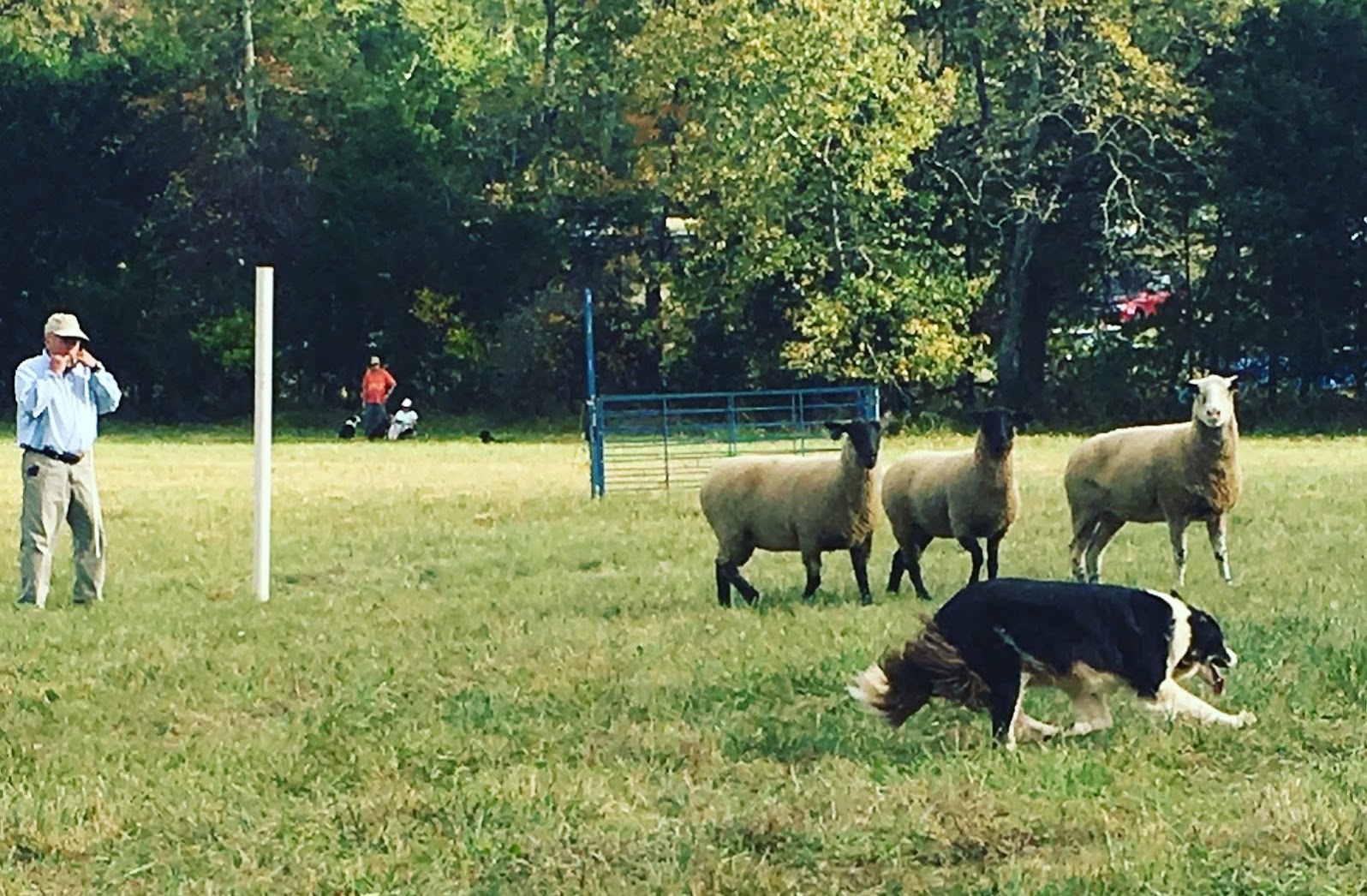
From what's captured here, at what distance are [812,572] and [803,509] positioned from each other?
0.41m

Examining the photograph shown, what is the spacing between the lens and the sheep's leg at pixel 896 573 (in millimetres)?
13562

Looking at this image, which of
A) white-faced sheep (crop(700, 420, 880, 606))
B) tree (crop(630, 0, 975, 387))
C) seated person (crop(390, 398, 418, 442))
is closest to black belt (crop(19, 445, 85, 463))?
white-faced sheep (crop(700, 420, 880, 606))

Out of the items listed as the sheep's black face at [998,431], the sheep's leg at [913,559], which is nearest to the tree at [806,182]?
the sheep's leg at [913,559]

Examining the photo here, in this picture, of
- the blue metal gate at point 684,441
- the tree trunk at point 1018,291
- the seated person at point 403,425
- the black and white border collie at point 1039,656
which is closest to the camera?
the black and white border collie at point 1039,656

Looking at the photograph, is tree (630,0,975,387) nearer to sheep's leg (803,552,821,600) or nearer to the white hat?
the white hat

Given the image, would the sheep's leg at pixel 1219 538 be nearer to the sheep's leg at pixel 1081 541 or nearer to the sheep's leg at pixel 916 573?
the sheep's leg at pixel 1081 541

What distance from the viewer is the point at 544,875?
6.39 metres

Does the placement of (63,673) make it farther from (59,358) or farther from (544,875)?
(544,875)

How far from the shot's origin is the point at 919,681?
7.98 m

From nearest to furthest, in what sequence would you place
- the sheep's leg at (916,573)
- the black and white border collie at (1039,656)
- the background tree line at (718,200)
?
Answer: the black and white border collie at (1039,656) < the sheep's leg at (916,573) < the background tree line at (718,200)

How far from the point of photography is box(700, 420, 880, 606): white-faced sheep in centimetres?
1313

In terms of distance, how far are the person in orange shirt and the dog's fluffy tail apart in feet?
102

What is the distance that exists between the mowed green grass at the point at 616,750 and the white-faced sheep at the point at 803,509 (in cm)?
28

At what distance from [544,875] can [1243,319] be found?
33.0 meters
